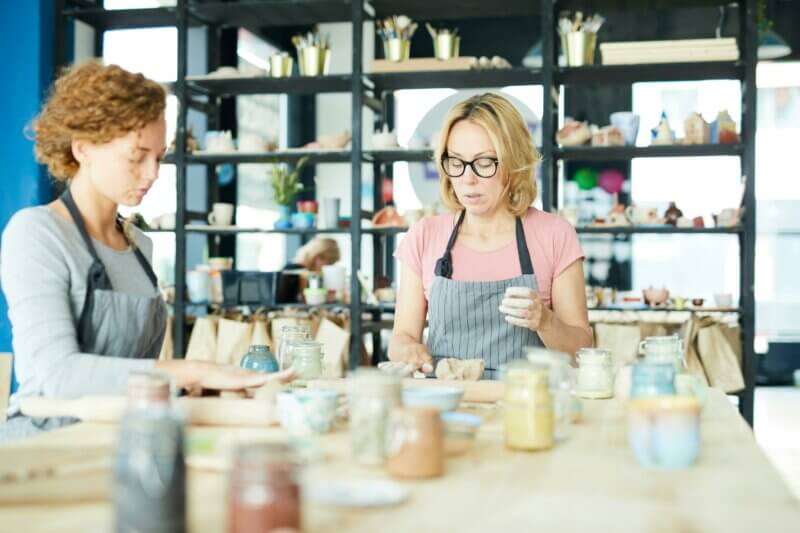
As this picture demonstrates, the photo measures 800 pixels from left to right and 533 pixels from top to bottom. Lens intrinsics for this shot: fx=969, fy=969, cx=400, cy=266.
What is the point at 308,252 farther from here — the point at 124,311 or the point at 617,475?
the point at 617,475

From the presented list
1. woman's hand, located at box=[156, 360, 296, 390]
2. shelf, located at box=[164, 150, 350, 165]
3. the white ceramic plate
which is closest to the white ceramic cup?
shelf, located at box=[164, 150, 350, 165]

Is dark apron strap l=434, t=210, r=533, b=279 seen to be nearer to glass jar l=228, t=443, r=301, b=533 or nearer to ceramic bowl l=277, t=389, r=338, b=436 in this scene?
ceramic bowl l=277, t=389, r=338, b=436

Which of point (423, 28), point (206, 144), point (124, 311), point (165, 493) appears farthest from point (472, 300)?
point (423, 28)

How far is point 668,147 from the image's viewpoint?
5047 mm

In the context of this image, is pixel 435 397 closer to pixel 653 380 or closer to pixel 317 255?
pixel 653 380

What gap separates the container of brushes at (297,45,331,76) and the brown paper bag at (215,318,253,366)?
4.74 ft

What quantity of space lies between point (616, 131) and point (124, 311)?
11.2 ft

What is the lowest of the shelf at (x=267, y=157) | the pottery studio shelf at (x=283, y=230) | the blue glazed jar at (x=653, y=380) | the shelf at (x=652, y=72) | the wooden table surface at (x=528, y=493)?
the wooden table surface at (x=528, y=493)

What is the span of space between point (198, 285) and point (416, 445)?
421cm

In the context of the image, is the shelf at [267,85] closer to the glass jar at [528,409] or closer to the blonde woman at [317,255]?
the blonde woman at [317,255]

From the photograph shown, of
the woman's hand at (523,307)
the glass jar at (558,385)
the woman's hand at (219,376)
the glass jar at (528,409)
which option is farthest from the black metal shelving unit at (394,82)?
the glass jar at (528,409)

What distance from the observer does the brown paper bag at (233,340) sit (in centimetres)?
528

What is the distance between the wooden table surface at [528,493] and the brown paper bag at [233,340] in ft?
11.5

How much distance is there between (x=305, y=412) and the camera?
1766 millimetres
